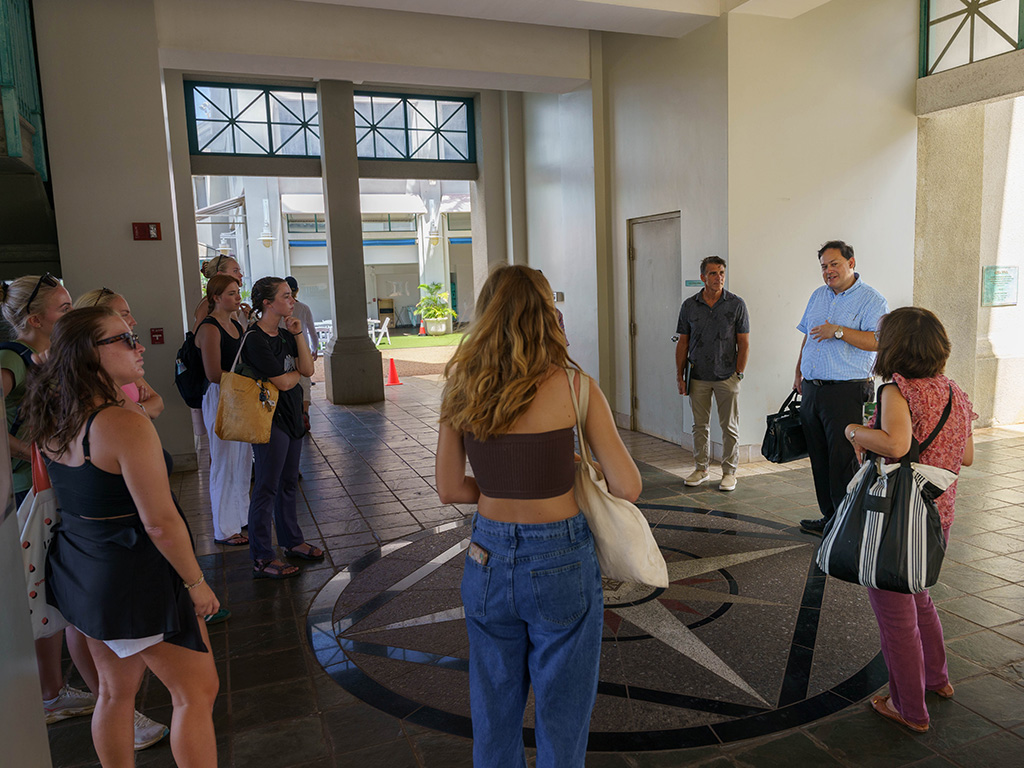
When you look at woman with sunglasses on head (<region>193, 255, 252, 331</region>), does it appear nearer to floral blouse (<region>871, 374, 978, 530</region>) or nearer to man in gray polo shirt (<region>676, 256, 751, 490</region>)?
man in gray polo shirt (<region>676, 256, 751, 490</region>)

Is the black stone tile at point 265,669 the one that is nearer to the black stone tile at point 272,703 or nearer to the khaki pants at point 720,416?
the black stone tile at point 272,703

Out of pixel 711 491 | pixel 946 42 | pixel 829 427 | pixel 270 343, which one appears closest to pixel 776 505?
pixel 711 491


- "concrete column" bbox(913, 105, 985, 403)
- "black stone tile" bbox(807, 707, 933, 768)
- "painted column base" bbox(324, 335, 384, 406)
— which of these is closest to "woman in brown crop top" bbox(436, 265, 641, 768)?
"black stone tile" bbox(807, 707, 933, 768)

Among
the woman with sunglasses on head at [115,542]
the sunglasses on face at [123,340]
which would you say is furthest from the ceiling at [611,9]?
the woman with sunglasses on head at [115,542]

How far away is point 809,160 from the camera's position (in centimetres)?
689

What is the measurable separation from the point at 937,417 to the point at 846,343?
2131 millimetres

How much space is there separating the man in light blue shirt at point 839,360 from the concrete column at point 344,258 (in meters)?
7.57

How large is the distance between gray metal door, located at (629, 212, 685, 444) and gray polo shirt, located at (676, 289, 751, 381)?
4.92 feet

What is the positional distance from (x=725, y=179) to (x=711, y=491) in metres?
2.80

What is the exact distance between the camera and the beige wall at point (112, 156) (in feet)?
21.6

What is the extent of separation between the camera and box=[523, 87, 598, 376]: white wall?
8.97 meters

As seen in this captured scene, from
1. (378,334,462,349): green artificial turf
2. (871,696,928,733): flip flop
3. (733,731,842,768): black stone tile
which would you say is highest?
(871,696,928,733): flip flop

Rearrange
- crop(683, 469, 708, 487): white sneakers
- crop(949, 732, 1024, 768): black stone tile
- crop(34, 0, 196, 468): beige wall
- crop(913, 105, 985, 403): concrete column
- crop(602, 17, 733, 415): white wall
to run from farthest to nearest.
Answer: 1. crop(913, 105, 985, 403): concrete column
2. crop(602, 17, 733, 415): white wall
3. crop(34, 0, 196, 468): beige wall
4. crop(683, 469, 708, 487): white sneakers
5. crop(949, 732, 1024, 768): black stone tile

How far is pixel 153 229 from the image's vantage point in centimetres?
700
